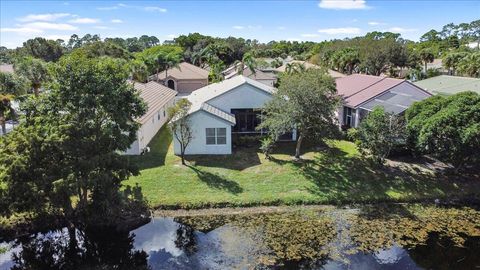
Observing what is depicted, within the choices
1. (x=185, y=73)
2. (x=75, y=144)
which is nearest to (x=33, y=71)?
(x=185, y=73)

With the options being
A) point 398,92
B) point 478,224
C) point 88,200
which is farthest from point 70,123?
point 398,92

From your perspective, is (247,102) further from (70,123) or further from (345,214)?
(70,123)

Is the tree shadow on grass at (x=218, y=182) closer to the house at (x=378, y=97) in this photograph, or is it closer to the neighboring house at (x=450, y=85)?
the house at (x=378, y=97)

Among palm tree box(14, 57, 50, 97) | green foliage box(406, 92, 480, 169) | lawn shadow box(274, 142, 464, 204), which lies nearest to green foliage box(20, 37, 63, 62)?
palm tree box(14, 57, 50, 97)

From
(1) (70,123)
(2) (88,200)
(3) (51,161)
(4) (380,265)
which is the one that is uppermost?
(1) (70,123)

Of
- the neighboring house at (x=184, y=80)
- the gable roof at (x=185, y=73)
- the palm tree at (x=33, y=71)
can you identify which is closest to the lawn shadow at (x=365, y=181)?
the palm tree at (x=33, y=71)

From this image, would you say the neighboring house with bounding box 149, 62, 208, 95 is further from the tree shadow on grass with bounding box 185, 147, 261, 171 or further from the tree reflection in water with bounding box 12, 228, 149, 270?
the tree reflection in water with bounding box 12, 228, 149, 270
